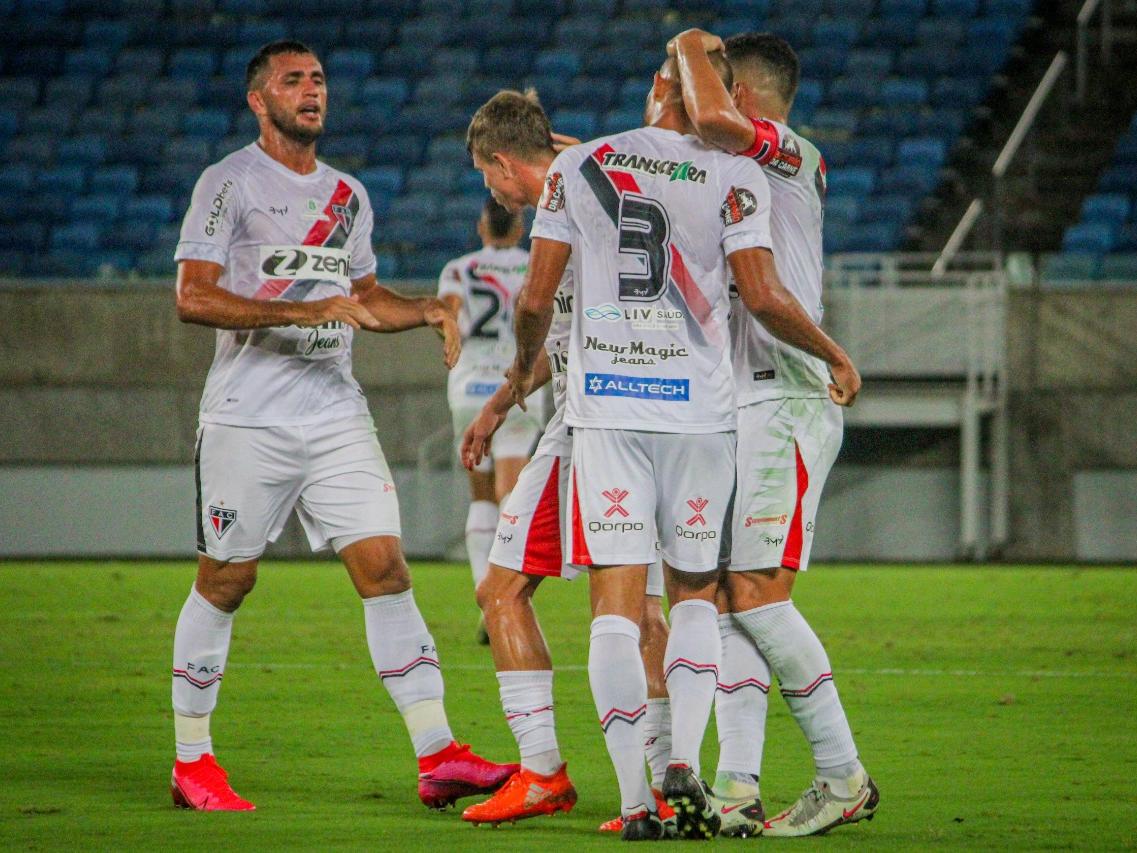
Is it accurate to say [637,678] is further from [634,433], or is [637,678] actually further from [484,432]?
[484,432]

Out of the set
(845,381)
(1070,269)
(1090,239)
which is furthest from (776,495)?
(1090,239)

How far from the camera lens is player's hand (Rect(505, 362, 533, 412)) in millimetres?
4730

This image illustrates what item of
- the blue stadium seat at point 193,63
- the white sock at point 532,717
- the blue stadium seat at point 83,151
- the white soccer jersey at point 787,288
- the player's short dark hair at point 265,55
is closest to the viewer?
the white sock at point 532,717

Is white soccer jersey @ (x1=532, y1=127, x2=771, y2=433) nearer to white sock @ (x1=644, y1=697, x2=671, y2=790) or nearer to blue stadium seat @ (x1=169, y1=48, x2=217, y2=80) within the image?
white sock @ (x1=644, y1=697, x2=671, y2=790)

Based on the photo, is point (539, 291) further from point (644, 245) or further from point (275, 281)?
point (275, 281)

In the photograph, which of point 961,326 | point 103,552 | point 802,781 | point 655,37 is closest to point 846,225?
point 961,326

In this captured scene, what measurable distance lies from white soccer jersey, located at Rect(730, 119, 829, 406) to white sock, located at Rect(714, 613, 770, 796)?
654 millimetres

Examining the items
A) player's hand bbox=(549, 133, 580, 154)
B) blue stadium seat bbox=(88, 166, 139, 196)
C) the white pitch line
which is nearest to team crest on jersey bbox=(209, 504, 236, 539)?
player's hand bbox=(549, 133, 580, 154)

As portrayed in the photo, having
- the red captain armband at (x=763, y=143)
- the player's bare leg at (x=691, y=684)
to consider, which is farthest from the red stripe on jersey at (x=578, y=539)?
the red captain armband at (x=763, y=143)

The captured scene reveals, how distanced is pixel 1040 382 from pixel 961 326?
115 centimetres

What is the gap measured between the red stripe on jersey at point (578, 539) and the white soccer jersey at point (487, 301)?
546 centimetres

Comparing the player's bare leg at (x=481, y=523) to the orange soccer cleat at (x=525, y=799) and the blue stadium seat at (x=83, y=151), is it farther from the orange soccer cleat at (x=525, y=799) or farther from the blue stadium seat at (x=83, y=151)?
the blue stadium seat at (x=83, y=151)

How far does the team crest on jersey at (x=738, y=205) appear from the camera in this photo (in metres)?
4.48

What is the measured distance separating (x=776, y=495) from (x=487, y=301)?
17.9ft
